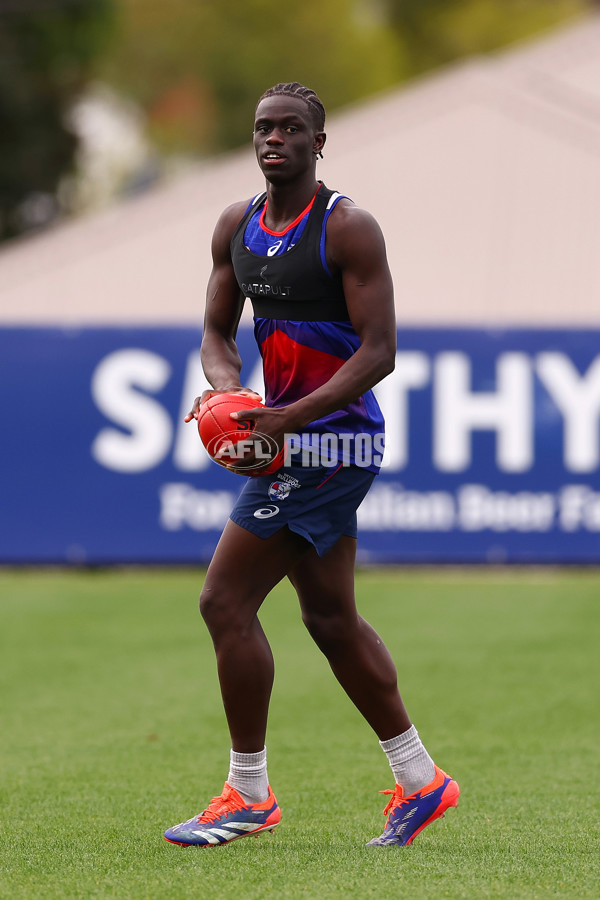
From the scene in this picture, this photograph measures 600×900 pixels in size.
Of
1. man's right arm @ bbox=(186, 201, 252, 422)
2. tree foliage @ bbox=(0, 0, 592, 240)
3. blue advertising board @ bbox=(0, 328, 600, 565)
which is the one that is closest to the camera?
man's right arm @ bbox=(186, 201, 252, 422)

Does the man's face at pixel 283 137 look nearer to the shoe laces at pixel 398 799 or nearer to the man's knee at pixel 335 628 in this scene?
the man's knee at pixel 335 628

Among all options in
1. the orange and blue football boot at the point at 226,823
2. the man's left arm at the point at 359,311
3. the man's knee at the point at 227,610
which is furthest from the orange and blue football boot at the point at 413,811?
the man's left arm at the point at 359,311

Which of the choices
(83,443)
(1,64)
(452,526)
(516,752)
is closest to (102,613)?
(83,443)

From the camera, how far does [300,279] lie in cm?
453

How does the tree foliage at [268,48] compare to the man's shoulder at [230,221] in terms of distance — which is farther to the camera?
the tree foliage at [268,48]

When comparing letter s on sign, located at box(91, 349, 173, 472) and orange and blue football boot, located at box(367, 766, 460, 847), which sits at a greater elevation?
letter s on sign, located at box(91, 349, 173, 472)

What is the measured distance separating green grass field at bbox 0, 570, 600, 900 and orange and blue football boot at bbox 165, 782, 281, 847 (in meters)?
0.06

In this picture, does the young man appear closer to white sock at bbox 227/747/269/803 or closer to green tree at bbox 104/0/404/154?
white sock at bbox 227/747/269/803

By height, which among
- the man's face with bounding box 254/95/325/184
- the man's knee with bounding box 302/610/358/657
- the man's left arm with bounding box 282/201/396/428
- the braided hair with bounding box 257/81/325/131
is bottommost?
the man's knee with bounding box 302/610/358/657

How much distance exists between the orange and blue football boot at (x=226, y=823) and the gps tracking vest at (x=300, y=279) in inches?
64.3

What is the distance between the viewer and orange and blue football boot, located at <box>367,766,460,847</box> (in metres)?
4.65

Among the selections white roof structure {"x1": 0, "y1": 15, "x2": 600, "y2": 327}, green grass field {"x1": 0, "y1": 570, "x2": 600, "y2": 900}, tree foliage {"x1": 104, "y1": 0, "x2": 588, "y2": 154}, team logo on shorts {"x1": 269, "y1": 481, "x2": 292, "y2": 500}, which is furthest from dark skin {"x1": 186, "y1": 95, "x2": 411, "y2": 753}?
tree foliage {"x1": 104, "y1": 0, "x2": 588, "y2": 154}

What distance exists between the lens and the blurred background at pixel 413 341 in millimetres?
12648

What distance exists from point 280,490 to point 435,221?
11059 mm
